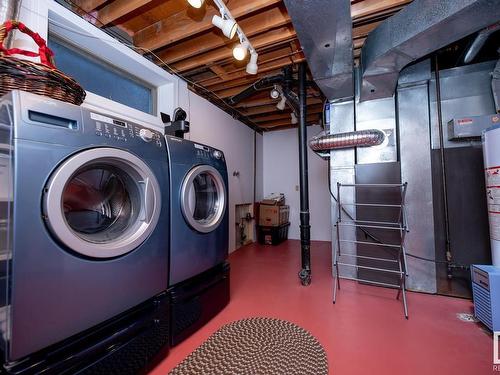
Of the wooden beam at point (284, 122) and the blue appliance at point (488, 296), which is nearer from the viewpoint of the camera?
the blue appliance at point (488, 296)

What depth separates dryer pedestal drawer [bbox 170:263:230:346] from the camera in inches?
55.2

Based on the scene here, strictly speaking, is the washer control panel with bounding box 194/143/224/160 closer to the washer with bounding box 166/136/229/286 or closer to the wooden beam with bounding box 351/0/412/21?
the washer with bounding box 166/136/229/286

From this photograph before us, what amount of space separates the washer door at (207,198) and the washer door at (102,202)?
1.17 feet

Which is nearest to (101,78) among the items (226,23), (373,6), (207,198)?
(226,23)

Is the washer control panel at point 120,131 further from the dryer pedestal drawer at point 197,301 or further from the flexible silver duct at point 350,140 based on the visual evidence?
the flexible silver duct at point 350,140

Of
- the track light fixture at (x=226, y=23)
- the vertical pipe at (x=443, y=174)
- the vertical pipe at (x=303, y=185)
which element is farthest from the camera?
the vertical pipe at (x=303, y=185)

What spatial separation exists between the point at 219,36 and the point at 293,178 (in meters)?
3.12

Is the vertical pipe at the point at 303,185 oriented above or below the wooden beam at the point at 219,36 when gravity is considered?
below

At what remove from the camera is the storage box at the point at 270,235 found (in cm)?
418

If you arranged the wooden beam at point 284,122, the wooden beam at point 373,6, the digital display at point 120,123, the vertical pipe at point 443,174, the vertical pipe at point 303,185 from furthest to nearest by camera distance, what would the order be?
the wooden beam at point 284,122
the vertical pipe at point 303,185
the vertical pipe at point 443,174
the wooden beam at point 373,6
the digital display at point 120,123

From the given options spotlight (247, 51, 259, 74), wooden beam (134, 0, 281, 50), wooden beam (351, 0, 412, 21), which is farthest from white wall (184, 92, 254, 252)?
wooden beam (351, 0, 412, 21)

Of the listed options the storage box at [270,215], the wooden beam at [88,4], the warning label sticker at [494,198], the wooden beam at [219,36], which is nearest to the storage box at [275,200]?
the storage box at [270,215]

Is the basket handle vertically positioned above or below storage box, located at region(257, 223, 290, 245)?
above

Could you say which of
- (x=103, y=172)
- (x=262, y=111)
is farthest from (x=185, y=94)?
(x=103, y=172)
